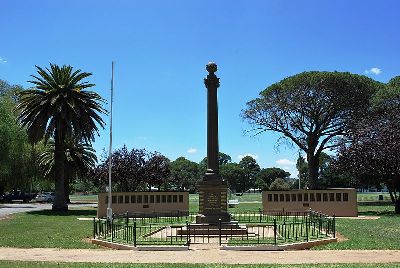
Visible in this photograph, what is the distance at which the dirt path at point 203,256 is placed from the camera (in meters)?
15.6

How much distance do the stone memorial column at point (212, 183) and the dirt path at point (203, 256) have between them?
6.97 m

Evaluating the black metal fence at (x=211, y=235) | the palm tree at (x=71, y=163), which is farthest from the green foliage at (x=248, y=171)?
the black metal fence at (x=211, y=235)

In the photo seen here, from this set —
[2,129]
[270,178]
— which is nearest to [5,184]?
[2,129]

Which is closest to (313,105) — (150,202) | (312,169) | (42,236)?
(312,169)

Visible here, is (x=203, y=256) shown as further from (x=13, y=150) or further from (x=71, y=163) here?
(x=71, y=163)

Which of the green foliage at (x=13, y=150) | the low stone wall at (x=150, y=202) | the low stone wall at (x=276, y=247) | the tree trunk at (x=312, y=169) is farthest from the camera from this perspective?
the tree trunk at (x=312, y=169)

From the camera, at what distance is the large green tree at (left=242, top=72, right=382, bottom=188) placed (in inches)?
2048

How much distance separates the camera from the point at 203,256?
16.5 metres

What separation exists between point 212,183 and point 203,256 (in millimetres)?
9036

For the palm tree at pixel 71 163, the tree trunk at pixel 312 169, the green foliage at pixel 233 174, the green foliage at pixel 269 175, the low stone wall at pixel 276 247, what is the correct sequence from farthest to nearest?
the green foliage at pixel 269 175, the green foliage at pixel 233 174, the palm tree at pixel 71 163, the tree trunk at pixel 312 169, the low stone wall at pixel 276 247

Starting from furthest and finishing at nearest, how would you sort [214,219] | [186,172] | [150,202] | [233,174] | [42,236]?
[186,172] → [233,174] → [150,202] → [214,219] → [42,236]

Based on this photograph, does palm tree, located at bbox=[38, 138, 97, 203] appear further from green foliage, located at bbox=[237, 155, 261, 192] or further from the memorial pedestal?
green foliage, located at bbox=[237, 155, 261, 192]

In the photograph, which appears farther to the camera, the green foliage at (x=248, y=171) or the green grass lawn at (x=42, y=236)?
the green foliage at (x=248, y=171)

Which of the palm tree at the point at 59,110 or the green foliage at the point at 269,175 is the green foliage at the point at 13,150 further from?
the green foliage at the point at 269,175
